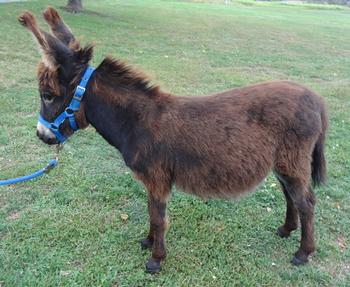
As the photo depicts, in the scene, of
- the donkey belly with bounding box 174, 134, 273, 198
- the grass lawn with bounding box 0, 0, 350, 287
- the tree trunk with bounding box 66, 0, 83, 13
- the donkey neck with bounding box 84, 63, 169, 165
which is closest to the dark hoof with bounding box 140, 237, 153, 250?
the grass lawn with bounding box 0, 0, 350, 287

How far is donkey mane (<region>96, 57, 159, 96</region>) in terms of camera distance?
10.5ft

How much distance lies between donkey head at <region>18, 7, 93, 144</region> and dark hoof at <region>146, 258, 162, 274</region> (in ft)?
4.59

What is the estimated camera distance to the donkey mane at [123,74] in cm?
321

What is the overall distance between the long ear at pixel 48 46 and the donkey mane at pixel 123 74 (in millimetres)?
335

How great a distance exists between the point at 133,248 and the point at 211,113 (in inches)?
63.0

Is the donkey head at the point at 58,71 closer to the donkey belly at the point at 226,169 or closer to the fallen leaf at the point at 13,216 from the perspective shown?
the donkey belly at the point at 226,169

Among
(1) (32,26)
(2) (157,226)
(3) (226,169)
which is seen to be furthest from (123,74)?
(2) (157,226)

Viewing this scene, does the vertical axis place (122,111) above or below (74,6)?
above

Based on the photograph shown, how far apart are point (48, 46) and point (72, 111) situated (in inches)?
22.3

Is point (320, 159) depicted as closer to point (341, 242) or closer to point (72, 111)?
point (341, 242)

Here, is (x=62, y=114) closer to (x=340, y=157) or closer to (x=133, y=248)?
(x=133, y=248)

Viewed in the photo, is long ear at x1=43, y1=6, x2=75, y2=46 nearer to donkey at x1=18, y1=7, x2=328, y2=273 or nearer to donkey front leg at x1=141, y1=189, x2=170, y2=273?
donkey at x1=18, y1=7, x2=328, y2=273

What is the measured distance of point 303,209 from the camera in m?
3.54

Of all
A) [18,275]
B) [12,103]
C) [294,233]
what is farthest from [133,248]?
[12,103]
